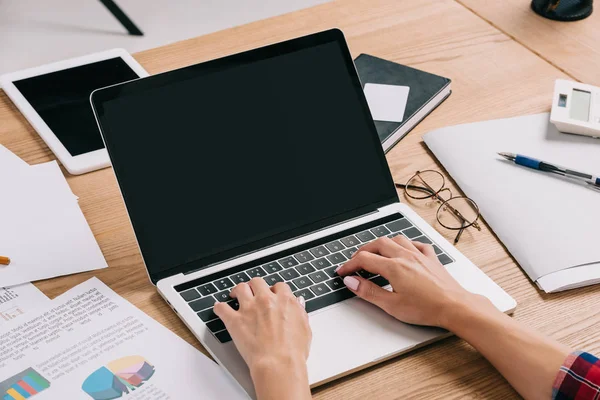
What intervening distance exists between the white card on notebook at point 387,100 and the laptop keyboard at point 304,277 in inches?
11.9

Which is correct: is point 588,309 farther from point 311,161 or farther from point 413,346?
point 311,161

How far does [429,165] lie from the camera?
1.19m

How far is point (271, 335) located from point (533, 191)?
0.51 meters

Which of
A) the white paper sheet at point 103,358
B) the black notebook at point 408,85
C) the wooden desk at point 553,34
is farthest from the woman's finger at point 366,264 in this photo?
the wooden desk at point 553,34

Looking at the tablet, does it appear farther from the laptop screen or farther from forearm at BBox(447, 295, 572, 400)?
forearm at BBox(447, 295, 572, 400)

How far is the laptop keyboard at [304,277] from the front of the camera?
35.7 inches

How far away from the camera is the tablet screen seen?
4.00 ft

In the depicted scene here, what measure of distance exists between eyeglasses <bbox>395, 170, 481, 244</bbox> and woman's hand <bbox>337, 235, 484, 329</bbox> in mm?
132

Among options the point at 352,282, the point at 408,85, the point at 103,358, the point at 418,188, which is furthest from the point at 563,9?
the point at 103,358

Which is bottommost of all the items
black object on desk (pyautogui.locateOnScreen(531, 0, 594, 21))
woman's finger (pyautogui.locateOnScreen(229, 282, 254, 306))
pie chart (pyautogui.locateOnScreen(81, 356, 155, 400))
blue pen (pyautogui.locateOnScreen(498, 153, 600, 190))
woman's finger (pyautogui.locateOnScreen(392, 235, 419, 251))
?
blue pen (pyautogui.locateOnScreen(498, 153, 600, 190))

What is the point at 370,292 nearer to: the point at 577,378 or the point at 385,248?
the point at 385,248

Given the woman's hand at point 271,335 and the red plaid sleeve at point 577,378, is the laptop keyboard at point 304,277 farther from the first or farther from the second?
the red plaid sleeve at point 577,378

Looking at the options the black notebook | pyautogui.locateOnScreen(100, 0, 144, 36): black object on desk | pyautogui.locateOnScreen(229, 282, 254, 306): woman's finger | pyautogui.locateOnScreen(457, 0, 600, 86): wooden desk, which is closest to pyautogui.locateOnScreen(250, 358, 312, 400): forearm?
pyautogui.locateOnScreen(229, 282, 254, 306): woman's finger

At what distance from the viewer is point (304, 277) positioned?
0.94 metres
